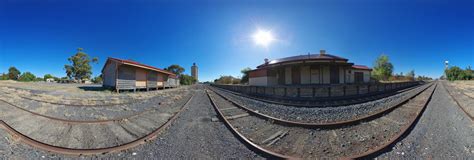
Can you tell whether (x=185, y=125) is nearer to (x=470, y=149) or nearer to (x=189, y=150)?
(x=189, y=150)

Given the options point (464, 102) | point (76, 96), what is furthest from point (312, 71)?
point (76, 96)

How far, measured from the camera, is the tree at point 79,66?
4059 cm

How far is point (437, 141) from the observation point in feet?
12.5

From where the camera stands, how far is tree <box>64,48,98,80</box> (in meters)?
40.6

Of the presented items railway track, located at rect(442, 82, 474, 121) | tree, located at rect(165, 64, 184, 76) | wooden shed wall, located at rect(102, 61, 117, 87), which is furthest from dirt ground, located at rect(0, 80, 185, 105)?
tree, located at rect(165, 64, 184, 76)

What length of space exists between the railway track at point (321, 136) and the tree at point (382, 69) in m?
44.5

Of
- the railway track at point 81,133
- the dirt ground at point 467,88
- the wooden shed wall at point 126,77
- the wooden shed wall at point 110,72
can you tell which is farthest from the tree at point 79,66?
the dirt ground at point 467,88

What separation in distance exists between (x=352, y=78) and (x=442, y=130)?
22.0m

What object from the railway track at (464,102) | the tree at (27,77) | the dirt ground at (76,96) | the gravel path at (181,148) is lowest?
the gravel path at (181,148)

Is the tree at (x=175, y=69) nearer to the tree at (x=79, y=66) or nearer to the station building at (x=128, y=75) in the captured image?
the tree at (x=79, y=66)

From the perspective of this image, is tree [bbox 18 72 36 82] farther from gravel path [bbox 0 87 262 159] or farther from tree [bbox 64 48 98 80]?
gravel path [bbox 0 87 262 159]

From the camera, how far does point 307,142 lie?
3.86 metres

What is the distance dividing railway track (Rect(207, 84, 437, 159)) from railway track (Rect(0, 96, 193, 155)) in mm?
2302

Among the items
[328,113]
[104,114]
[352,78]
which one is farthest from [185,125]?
[352,78]
